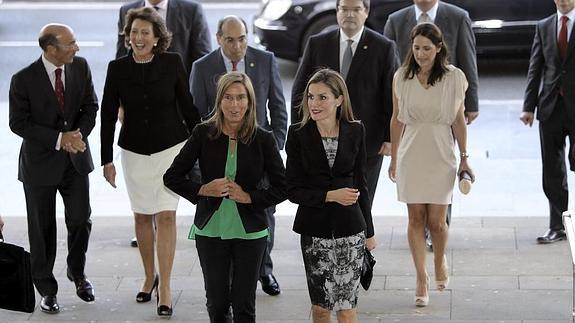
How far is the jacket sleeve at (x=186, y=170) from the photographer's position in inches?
294

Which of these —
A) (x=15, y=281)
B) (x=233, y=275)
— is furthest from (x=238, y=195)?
(x=15, y=281)

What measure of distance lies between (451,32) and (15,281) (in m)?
4.24

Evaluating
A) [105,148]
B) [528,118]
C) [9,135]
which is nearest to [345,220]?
[105,148]

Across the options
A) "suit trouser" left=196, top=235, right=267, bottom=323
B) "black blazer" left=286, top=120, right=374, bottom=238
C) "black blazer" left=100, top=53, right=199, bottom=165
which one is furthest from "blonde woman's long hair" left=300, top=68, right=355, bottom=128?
"black blazer" left=100, top=53, right=199, bottom=165

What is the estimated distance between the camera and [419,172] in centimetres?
879

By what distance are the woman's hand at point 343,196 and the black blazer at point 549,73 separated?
10.9 ft

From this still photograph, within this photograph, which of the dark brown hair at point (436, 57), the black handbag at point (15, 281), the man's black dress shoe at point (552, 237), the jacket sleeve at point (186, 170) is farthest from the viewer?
the man's black dress shoe at point (552, 237)

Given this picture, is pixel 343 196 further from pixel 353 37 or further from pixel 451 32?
pixel 451 32

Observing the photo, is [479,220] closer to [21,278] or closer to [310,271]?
[310,271]

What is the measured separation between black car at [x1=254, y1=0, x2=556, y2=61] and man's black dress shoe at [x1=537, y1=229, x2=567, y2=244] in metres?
6.48

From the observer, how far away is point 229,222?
24.1 ft

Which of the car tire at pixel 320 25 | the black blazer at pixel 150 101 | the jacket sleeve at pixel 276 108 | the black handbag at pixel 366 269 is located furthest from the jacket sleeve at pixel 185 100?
the car tire at pixel 320 25

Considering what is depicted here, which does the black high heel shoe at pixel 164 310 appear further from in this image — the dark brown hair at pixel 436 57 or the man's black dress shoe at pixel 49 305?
the dark brown hair at pixel 436 57

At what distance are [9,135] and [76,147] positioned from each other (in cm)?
605
